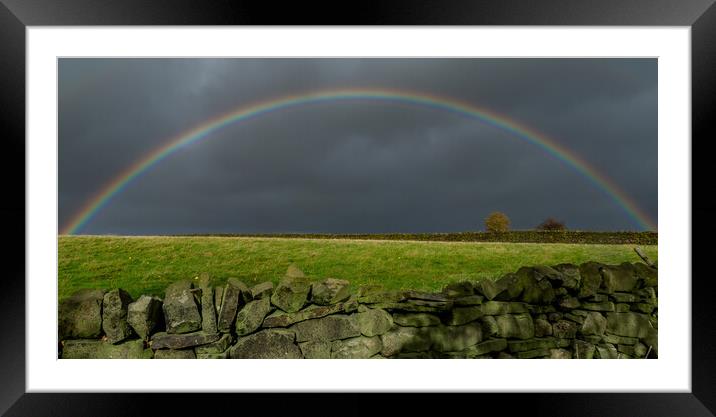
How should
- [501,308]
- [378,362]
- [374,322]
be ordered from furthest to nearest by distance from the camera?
[501,308] < [374,322] < [378,362]

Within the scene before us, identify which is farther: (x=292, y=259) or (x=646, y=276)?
(x=292, y=259)

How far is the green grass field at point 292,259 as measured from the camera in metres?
9.82

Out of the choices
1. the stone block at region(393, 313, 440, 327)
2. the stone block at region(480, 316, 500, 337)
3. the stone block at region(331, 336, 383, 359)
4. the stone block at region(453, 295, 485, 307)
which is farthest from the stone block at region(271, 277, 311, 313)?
the stone block at region(480, 316, 500, 337)

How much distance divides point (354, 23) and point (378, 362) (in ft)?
9.13

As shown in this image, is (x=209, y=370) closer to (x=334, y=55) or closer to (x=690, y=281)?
(x=334, y=55)

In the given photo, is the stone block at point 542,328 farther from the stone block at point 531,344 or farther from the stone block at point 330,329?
the stone block at point 330,329

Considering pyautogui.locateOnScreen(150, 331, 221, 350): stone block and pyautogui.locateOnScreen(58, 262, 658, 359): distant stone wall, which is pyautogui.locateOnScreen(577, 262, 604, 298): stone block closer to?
pyautogui.locateOnScreen(58, 262, 658, 359): distant stone wall

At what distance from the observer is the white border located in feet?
10.7

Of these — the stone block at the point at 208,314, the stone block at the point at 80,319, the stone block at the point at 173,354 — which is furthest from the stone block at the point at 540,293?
the stone block at the point at 80,319

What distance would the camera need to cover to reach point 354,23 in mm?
3045

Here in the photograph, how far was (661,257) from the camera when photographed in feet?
11.0

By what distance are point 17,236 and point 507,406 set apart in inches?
161

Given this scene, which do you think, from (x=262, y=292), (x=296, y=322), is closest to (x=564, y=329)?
(x=296, y=322)

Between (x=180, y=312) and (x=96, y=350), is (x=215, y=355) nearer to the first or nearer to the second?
(x=180, y=312)
